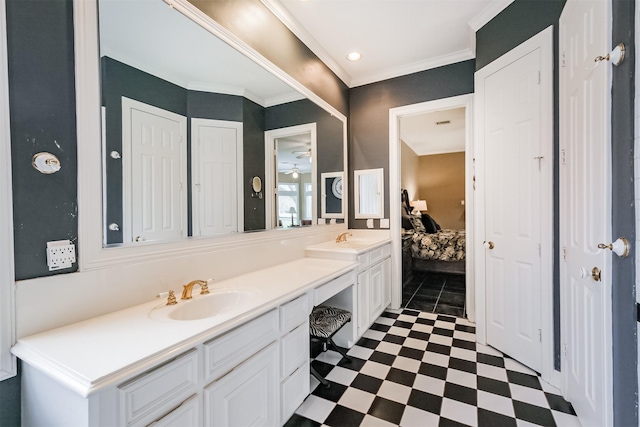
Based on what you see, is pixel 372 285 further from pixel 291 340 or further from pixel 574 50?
pixel 574 50

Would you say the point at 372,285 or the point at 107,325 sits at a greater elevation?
the point at 107,325

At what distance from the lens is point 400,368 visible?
81.6 inches

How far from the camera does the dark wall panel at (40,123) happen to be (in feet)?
3.16

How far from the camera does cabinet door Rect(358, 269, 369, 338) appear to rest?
8.02 ft

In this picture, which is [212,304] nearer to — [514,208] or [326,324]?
[326,324]

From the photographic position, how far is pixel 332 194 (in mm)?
3105

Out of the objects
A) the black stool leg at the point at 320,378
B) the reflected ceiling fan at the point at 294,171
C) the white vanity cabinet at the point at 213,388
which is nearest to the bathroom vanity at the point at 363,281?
the black stool leg at the point at 320,378

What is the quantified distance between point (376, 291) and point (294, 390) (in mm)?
1480

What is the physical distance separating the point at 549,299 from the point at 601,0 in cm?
172

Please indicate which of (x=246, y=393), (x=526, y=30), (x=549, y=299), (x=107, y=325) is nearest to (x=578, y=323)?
(x=549, y=299)

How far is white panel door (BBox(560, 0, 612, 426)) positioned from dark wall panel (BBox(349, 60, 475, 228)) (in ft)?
4.17

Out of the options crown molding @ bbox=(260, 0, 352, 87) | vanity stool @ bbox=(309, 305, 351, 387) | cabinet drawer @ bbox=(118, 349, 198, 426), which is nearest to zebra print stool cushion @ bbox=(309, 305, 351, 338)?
vanity stool @ bbox=(309, 305, 351, 387)

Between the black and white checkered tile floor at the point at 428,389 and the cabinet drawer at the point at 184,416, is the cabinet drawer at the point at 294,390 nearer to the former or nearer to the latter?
the black and white checkered tile floor at the point at 428,389

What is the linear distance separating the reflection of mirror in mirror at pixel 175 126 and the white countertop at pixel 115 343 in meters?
0.35
